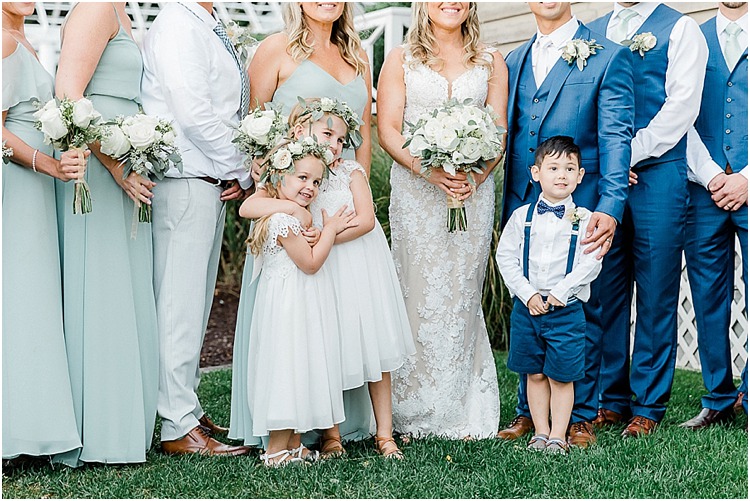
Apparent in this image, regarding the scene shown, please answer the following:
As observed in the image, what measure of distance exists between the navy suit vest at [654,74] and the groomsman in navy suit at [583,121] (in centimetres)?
23

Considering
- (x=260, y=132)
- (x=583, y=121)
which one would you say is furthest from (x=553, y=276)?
(x=260, y=132)

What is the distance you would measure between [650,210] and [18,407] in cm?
338

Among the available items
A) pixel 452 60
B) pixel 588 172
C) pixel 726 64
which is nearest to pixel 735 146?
pixel 726 64

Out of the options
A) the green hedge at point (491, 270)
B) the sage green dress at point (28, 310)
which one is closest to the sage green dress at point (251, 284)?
the sage green dress at point (28, 310)

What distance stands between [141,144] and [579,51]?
2255 mm

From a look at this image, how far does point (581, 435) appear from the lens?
190 inches

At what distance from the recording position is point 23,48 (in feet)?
14.1

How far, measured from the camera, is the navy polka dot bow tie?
15.1ft

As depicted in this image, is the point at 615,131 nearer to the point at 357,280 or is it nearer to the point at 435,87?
the point at 435,87

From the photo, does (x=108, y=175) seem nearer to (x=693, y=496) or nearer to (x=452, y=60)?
(x=452, y=60)

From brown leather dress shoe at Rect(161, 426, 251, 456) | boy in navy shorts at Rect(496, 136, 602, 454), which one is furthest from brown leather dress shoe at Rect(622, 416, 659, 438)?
brown leather dress shoe at Rect(161, 426, 251, 456)

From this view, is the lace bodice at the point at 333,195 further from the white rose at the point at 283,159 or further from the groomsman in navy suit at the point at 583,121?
the groomsman in navy suit at the point at 583,121

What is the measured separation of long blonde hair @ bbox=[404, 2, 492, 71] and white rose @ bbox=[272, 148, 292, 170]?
41.7 inches

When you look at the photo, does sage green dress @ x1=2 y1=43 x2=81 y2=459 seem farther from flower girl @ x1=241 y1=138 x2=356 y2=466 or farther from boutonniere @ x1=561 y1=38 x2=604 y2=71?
boutonniere @ x1=561 y1=38 x2=604 y2=71
